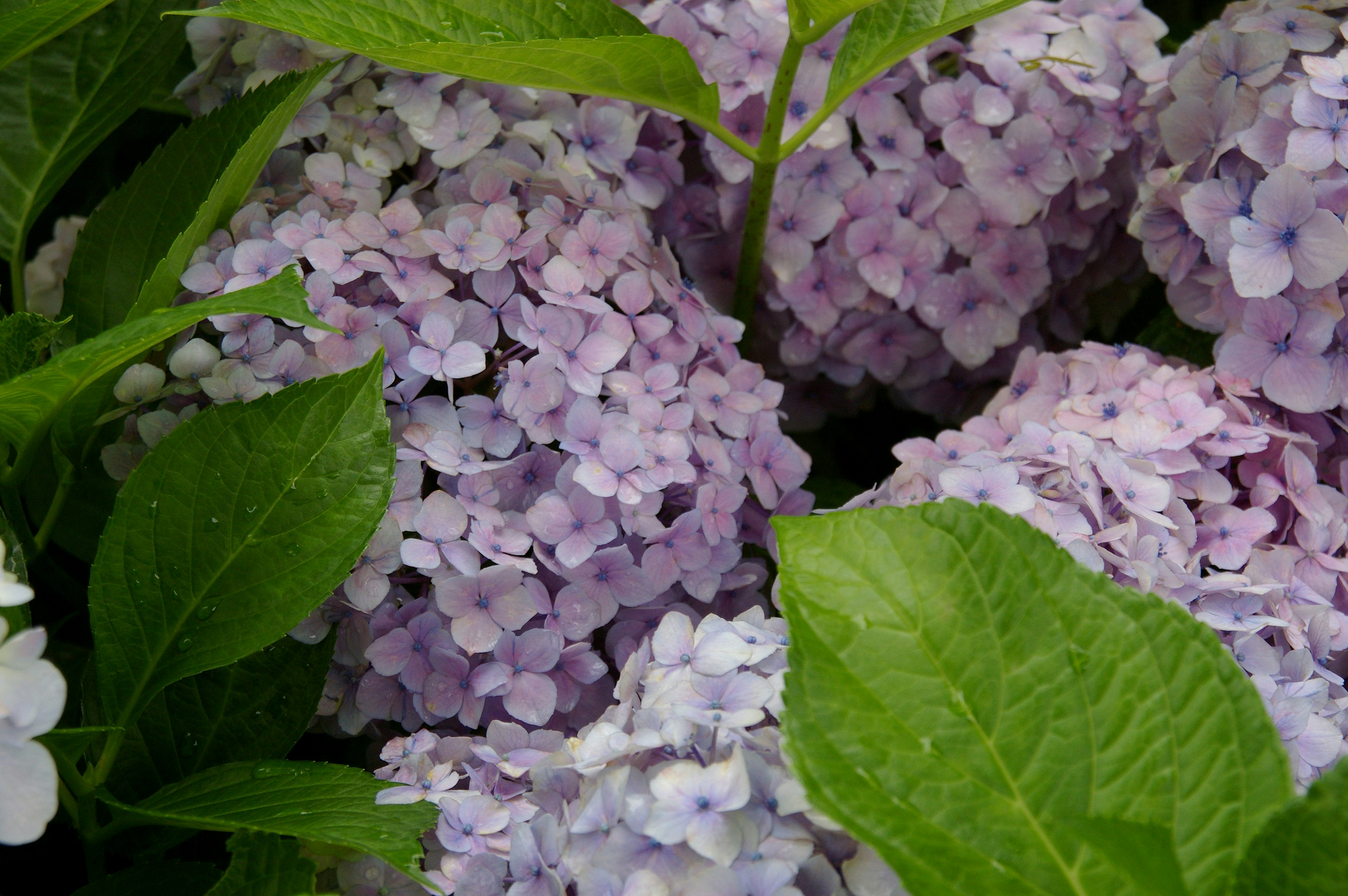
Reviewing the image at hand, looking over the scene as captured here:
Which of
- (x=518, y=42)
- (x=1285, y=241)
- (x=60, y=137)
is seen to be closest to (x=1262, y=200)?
(x=1285, y=241)

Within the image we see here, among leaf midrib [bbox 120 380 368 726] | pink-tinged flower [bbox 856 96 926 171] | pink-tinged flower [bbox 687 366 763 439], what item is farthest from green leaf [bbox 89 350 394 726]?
pink-tinged flower [bbox 856 96 926 171]

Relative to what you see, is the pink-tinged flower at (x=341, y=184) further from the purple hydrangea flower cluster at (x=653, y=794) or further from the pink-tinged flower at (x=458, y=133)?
the purple hydrangea flower cluster at (x=653, y=794)

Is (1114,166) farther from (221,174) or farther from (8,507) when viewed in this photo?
(8,507)

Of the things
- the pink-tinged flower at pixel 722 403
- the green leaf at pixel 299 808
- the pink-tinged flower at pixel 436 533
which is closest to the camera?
the green leaf at pixel 299 808

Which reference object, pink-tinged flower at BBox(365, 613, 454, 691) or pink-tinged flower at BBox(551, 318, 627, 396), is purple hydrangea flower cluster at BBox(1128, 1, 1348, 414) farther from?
pink-tinged flower at BBox(365, 613, 454, 691)

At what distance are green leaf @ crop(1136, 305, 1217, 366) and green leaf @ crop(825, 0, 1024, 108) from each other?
1.00ft

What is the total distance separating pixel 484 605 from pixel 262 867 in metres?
0.17

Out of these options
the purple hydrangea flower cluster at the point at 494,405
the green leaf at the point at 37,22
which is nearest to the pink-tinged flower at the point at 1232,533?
the purple hydrangea flower cluster at the point at 494,405

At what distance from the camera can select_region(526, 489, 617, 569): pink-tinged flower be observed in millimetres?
653

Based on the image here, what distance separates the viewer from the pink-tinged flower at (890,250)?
87 centimetres

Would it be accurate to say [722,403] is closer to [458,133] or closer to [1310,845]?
[458,133]

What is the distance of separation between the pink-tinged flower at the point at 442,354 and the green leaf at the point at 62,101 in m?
0.28

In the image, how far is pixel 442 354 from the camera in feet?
2.20

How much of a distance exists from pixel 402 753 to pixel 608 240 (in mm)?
320
